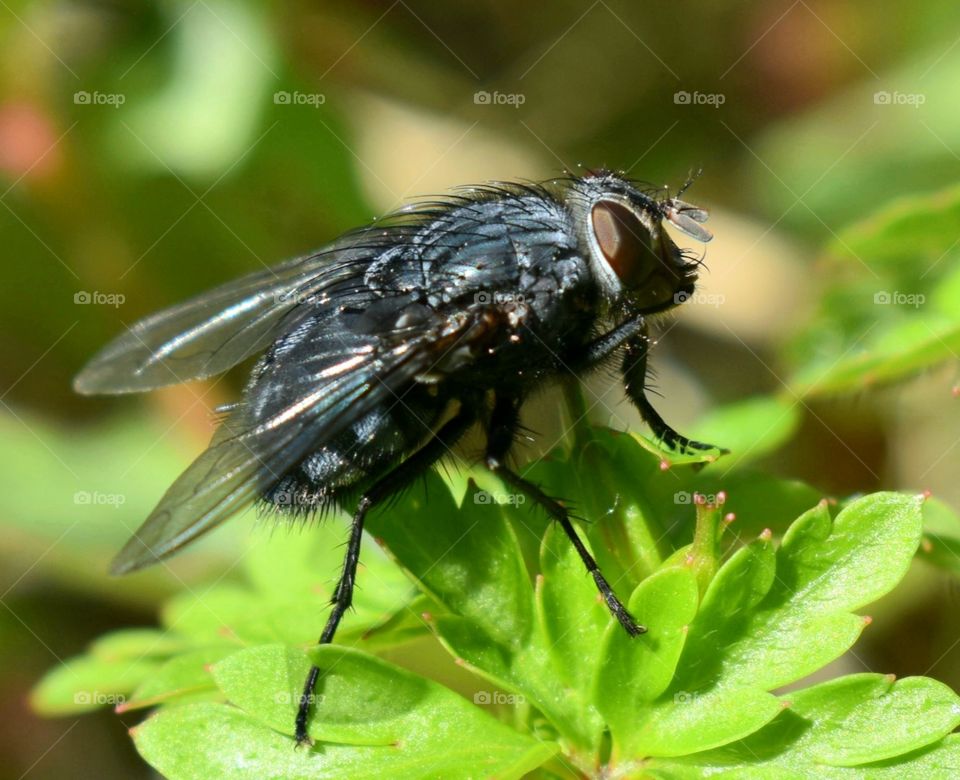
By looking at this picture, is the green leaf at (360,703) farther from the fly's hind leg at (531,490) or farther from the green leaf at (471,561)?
the fly's hind leg at (531,490)

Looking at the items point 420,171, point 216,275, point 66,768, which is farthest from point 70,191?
point 66,768

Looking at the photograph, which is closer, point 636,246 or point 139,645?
point 636,246

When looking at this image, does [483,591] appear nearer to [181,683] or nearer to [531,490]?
[531,490]

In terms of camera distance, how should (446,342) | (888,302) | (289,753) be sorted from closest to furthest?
(289,753) → (446,342) → (888,302)

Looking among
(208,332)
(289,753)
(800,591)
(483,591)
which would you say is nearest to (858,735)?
(800,591)

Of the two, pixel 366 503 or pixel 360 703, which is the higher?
pixel 366 503

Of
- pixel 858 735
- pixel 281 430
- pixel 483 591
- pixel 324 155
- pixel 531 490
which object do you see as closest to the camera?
pixel 858 735

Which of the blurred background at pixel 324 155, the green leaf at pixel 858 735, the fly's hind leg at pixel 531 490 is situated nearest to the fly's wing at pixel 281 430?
the fly's hind leg at pixel 531 490

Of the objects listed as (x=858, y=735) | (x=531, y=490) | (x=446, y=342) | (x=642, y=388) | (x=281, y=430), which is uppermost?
(x=446, y=342)
